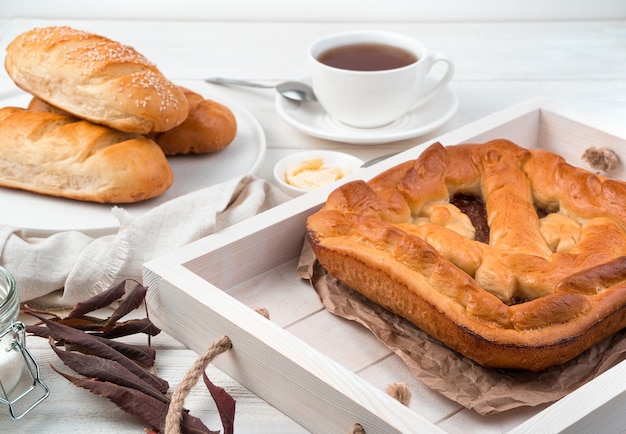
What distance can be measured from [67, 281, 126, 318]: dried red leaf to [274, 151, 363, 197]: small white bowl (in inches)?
20.1

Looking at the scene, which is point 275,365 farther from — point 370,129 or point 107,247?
point 370,129

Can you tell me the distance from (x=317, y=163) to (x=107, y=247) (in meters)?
0.54

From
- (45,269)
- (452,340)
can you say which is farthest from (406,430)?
(45,269)

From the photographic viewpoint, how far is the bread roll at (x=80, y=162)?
1729 millimetres

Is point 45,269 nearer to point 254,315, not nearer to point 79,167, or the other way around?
point 79,167

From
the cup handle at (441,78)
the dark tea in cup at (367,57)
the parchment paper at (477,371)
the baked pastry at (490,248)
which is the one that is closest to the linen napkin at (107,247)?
the baked pastry at (490,248)

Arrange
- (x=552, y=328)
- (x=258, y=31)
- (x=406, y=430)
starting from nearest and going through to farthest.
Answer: (x=406, y=430)
(x=552, y=328)
(x=258, y=31)

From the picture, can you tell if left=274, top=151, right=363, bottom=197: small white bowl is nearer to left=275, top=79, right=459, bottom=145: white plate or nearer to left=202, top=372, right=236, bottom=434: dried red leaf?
left=275, top=79, right=459, bottom=145: white plate

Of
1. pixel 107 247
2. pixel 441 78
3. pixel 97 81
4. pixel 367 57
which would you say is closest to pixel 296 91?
pixel 367 57

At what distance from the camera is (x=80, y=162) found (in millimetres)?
1740

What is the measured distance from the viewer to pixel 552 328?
3.82 feet

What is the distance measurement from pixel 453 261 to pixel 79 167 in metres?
0.82

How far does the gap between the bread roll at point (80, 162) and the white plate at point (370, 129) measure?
421 mm

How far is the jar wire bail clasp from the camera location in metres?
1.24
